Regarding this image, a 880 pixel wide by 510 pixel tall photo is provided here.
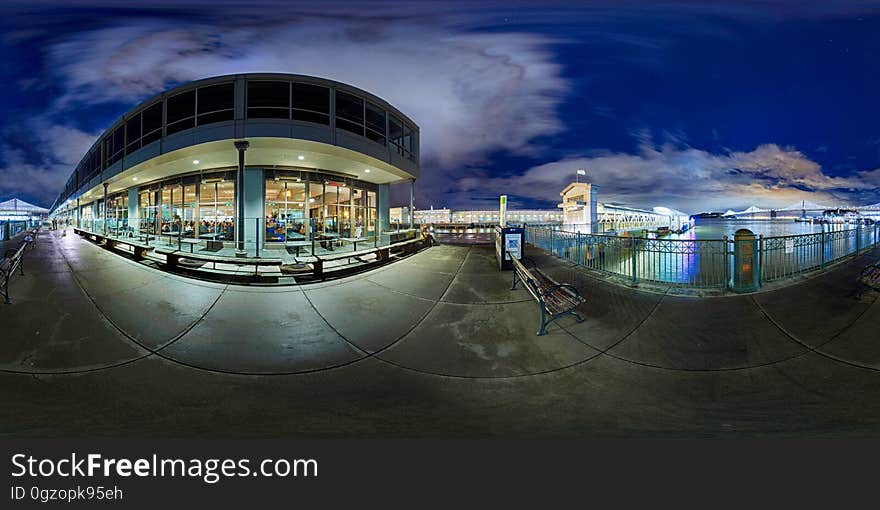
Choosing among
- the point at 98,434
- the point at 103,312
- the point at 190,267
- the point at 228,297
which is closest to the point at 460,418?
the point at 98,434

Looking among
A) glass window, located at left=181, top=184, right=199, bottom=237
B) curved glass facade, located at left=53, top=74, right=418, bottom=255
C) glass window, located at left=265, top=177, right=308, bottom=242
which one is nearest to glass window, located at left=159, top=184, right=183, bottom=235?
curved glass facade, located at left=53, top=74, right=418, bottom=255

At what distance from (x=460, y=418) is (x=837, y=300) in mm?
5156

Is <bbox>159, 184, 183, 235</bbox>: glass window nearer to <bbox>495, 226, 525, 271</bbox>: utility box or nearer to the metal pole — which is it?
the metal pole

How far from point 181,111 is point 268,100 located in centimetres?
311

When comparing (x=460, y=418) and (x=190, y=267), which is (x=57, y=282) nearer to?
(x=190, y=267)

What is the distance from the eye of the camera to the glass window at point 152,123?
10969 millimetres

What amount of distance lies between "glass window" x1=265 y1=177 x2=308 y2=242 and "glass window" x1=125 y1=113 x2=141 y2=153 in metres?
5.07

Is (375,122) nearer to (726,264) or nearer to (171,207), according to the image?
(171,207)

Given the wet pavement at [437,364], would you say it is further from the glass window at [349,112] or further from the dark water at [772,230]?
the glass window at [349,112]

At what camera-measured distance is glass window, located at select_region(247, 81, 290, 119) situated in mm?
8883

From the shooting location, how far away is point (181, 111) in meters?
9.92

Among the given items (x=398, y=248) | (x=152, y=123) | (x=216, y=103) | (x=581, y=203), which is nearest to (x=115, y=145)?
(x=152, y=123)

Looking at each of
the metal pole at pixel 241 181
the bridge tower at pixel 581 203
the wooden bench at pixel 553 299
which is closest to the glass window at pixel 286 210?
the metal pole at pixel 241 181

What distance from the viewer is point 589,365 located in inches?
126
